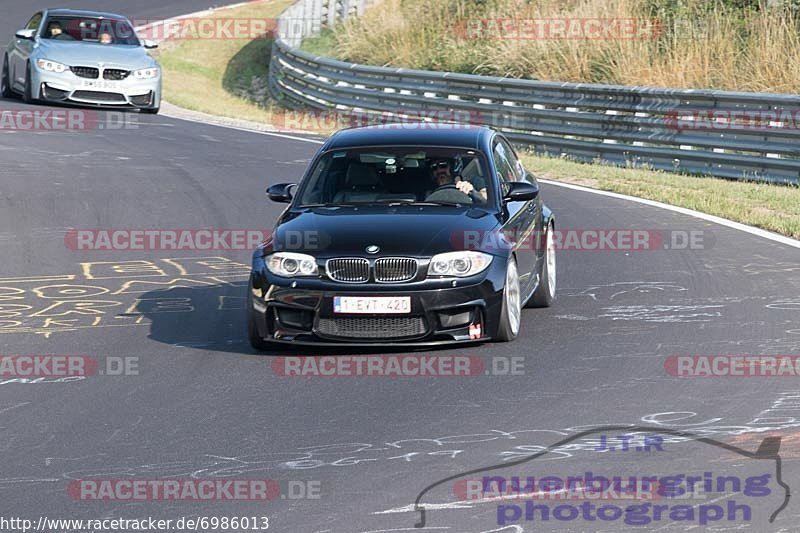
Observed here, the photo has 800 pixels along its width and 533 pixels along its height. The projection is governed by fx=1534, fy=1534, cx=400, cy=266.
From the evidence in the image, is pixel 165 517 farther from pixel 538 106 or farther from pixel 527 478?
pixel 538 106

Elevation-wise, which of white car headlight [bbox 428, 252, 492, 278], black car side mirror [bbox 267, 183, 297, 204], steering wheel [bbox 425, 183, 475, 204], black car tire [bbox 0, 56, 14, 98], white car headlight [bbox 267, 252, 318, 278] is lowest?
black car tire [bbox 0, 56, 14, 98]

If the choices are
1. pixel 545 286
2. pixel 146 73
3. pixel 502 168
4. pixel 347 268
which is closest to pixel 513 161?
pixel 502 168

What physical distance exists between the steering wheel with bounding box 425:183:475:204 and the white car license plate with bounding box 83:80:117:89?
16416 mm

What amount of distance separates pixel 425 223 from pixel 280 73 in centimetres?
2491

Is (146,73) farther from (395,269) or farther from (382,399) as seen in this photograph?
(382,399)

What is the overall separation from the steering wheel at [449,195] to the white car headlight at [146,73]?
54.5ft

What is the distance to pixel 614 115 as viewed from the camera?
2222 cm

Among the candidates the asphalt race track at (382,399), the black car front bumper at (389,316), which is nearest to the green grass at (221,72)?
the asphalt race track at (382,399)

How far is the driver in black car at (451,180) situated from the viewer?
433 inches

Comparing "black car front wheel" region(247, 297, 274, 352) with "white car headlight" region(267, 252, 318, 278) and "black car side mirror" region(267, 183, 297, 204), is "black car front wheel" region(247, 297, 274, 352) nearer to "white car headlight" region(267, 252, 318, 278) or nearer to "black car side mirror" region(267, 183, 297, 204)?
"white car headlight" region(267, 252, 318, 278)

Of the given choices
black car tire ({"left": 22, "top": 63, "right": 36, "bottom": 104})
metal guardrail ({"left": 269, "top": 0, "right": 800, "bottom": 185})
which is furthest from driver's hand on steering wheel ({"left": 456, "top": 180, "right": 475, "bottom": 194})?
black car tire ({"left": 22, "top": 63, "right": 36, "bottom": 104})

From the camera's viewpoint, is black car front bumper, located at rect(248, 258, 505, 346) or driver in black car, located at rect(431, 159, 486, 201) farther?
driver in black car, located at rect(431, 159, 486, 201)

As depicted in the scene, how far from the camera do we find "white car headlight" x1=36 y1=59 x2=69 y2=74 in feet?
85.9

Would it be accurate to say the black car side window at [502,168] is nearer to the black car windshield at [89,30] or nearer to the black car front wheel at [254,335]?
the black car front wheel at [254,335]
